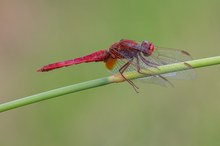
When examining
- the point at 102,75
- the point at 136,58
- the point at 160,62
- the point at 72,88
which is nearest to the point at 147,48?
the point at 136,58

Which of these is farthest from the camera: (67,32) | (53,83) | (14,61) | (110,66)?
(67,32)

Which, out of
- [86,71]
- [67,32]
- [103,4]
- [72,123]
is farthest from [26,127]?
[103,4]

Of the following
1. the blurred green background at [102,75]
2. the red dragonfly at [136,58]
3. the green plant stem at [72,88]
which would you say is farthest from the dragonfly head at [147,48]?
the blurred green background at [102,75]

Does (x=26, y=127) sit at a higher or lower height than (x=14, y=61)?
lower

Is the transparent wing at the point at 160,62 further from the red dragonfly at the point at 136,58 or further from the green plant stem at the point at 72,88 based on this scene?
the green plant stem at the point at 72,88

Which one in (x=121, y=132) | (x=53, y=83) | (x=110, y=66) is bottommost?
(x=121, y=132)

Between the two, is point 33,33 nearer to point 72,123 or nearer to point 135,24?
point 135,24

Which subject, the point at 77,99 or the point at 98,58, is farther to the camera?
the point at 77,99
